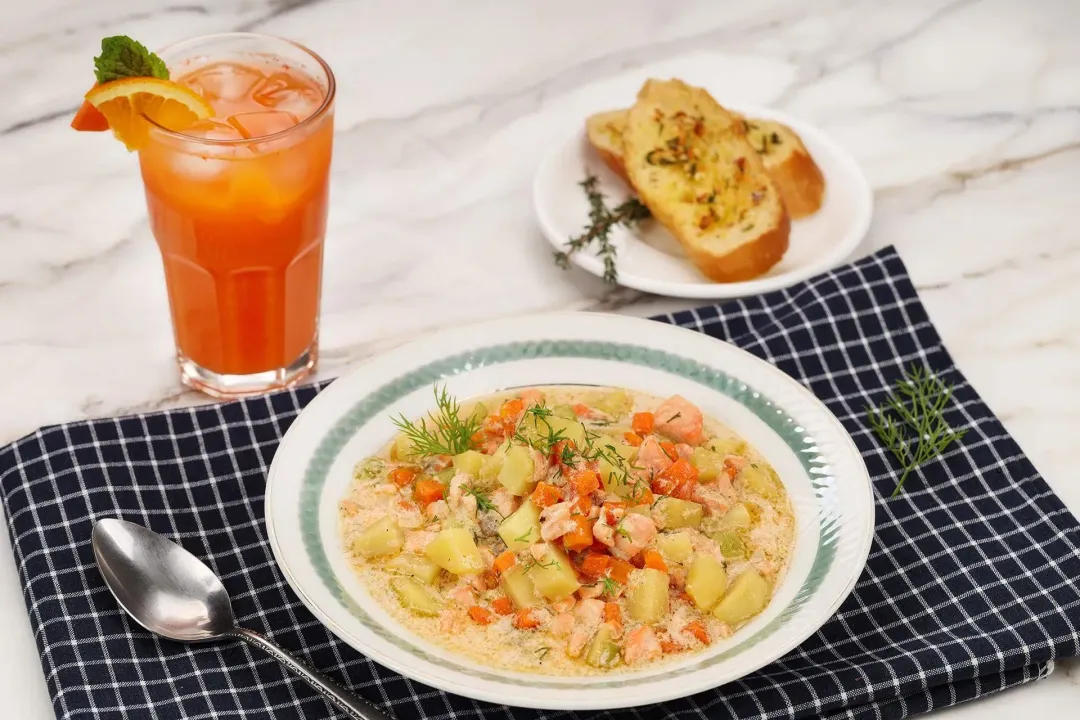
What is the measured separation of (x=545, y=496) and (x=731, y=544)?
0.45 meters

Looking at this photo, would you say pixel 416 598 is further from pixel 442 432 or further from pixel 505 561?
pixel 442 432

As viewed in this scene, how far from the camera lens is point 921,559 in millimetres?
3260

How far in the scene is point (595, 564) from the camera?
286 cm

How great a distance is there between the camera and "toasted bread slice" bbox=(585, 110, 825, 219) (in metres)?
4.46

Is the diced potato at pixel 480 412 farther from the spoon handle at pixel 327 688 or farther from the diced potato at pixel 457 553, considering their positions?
the spoon handle at pixel 327 688

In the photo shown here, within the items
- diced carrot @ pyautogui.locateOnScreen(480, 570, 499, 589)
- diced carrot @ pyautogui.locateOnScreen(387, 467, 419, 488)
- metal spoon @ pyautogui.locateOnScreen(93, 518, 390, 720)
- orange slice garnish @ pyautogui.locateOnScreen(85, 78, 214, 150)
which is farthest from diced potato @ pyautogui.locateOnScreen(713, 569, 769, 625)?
orange slice garnish @ pyautogui.locateOnScreen(85, 78, 214, 150)

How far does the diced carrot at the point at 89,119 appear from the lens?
312 cm

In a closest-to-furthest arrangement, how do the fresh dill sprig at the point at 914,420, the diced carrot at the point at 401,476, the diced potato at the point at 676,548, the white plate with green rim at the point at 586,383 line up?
the white plate with green rim at the point at 586,383 → the diced potato at the point at 676,548 → the diced carrot at the point at 401,476 → the fresh dill sprig at the point at 914,420

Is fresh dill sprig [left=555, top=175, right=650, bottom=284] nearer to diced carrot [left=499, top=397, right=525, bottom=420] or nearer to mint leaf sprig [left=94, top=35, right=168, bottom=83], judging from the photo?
diced carrot [left=499, top=397, right=525, bottom=420]

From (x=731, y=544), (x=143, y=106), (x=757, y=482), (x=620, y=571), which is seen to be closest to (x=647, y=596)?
(x=620, y=571)

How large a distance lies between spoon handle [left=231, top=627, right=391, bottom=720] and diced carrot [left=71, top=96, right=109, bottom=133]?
1.26 meters

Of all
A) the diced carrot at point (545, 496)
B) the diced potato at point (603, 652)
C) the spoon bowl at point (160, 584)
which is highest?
the diced carrot at point (545, 496)

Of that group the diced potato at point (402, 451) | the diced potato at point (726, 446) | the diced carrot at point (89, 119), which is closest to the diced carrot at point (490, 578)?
the diced potato at point (402, 451)

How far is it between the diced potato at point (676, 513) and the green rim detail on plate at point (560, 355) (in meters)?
0.28
